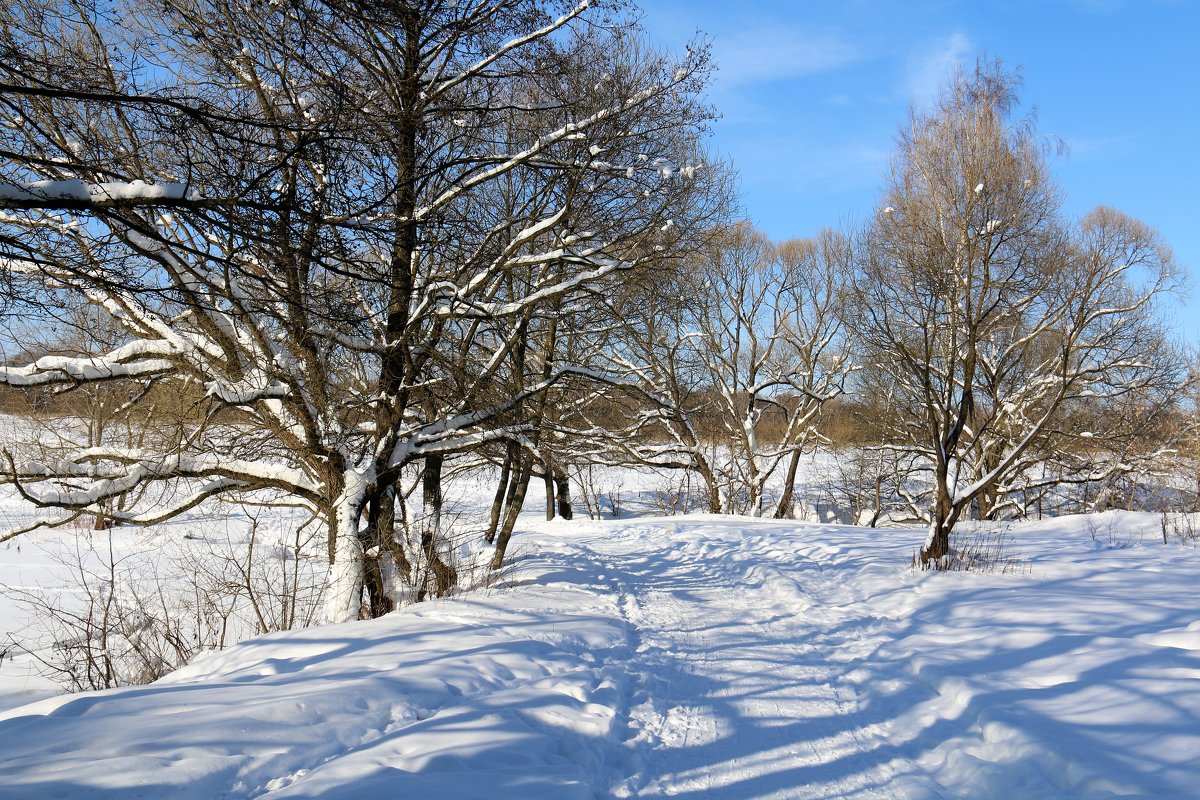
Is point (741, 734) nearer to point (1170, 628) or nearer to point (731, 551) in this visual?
point (1170, 628)

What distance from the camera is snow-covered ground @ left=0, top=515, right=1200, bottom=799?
342 centimetres

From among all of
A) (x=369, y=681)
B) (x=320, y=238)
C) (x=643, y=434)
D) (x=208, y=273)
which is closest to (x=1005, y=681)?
(x=369, y=681)

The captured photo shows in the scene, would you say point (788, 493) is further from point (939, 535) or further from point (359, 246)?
point (359, 246)

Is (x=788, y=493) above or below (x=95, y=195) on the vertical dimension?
below

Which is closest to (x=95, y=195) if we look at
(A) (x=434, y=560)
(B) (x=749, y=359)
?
(A) (x=434, y=560)

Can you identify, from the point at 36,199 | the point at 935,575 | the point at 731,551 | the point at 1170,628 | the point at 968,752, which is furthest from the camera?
the point at 731,551

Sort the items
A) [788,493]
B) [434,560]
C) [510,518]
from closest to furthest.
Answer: [434,560] < [510,518] < [788,493]

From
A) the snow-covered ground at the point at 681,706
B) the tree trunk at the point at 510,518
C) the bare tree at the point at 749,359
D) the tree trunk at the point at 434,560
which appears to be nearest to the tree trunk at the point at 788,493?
the bare tree at the point at 749,359

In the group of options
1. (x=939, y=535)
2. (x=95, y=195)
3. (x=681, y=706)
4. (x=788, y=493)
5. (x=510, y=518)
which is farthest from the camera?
(x=788, y=493)

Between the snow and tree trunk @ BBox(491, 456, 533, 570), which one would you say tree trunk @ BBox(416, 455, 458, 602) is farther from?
the snow

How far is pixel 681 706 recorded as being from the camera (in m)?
4.90

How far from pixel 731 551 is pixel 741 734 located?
29.7ft

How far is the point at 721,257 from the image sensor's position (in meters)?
23.7

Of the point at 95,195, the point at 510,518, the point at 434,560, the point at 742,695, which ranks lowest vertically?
the point at 742,695
